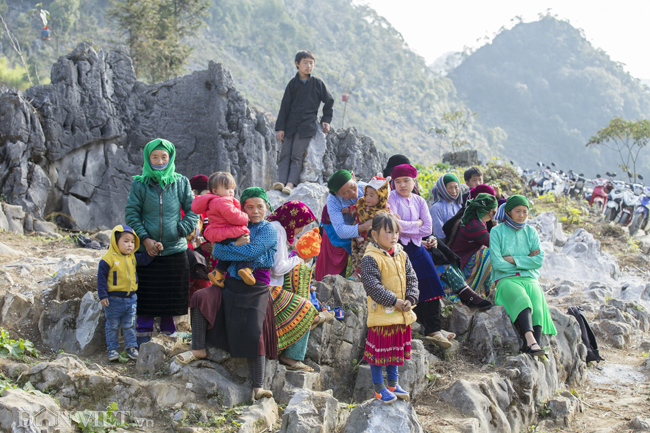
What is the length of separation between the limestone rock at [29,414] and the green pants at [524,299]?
3.89 m

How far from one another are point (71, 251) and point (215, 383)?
18.3 feet

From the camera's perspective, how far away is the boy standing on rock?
7570 millimetres

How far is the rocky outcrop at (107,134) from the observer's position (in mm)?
11297

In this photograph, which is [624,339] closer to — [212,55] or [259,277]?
[259,277]

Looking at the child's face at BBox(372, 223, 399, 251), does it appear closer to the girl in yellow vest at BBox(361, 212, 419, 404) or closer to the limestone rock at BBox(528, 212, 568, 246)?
the girl in yellow vest at BBox(361, 212, 419, 404)

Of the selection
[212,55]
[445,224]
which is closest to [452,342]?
[445,224]

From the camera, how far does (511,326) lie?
4891mm

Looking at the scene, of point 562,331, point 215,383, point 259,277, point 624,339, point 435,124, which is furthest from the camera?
point 435,124

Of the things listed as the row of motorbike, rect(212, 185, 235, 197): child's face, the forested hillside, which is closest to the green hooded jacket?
rect(212, 185, 235, 197): child's face

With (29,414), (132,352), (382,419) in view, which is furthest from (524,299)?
(29,414)

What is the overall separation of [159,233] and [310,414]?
2.02m

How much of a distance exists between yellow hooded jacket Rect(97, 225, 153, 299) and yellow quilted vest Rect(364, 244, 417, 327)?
6.36ft

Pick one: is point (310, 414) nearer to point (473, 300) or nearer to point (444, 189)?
point (473, 300)

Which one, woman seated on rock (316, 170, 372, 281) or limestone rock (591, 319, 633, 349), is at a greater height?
woman seated on rock (316, 170, 372, 281)
